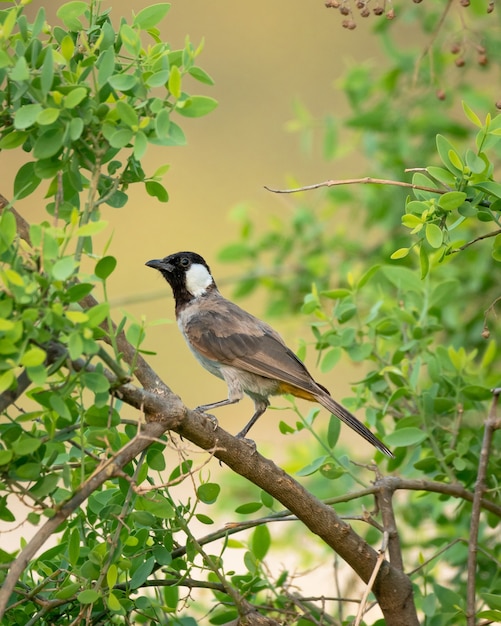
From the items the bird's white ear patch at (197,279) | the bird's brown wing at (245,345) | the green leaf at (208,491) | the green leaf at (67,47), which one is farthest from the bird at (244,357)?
the green leaf at (67,47)

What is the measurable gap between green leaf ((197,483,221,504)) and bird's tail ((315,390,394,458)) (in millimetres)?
697

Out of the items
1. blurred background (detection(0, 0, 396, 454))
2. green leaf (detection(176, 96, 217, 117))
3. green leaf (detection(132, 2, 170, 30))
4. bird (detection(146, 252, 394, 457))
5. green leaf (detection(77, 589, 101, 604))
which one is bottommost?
green leaf (detection(77, 589, 101, 604))

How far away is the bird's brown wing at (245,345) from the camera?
3.05 meters

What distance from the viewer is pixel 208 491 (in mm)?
1986

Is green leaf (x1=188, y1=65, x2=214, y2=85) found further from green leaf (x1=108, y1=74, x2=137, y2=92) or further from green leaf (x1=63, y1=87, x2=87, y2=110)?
green leaf (x1=63, y1=87, x2=87, y2=110)

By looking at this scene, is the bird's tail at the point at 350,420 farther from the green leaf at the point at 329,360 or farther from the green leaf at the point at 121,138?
the green leaf at the point at 121,138

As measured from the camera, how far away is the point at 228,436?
1.95 metres

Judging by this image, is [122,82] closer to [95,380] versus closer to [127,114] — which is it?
[127,114]

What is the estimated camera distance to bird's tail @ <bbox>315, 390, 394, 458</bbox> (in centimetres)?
258

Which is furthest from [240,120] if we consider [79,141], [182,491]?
[79,141]

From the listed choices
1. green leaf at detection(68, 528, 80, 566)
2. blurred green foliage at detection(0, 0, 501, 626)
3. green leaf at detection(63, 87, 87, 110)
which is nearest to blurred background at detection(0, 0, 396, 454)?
blurred green foliage at detection(0, 0, 501, 626)

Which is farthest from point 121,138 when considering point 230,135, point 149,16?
point 230,135

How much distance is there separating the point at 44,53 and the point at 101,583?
96 cm

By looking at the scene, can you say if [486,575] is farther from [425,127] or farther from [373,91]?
[373,91]
